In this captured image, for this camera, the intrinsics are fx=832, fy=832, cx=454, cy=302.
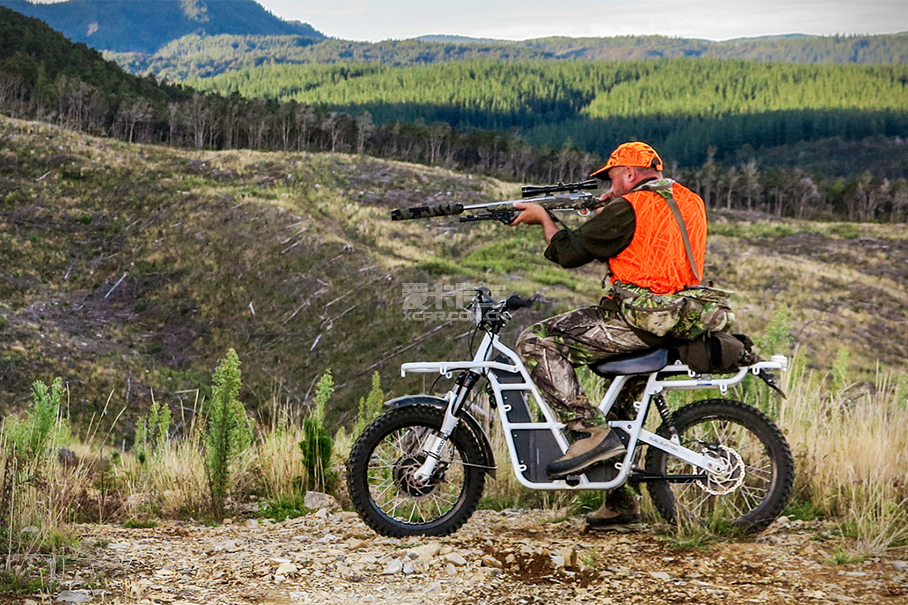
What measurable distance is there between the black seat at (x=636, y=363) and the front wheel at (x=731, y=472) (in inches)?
16.5

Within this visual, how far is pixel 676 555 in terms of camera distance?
5004mm

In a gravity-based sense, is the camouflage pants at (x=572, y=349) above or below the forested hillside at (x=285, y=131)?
below

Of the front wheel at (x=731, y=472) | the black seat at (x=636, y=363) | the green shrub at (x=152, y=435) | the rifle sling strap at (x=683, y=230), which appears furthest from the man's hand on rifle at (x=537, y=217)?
the green shrub at (x=152, y=435)

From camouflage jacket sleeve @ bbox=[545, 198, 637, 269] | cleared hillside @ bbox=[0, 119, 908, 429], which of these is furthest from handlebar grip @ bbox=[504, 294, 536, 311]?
cleared hillside @ bbox=[0, 119, 908, 429]

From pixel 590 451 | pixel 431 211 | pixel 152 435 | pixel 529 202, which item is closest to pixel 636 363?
pixel 590 451

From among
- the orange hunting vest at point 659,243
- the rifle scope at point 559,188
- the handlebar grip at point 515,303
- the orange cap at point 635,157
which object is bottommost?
the handlebar grip at point 515,303

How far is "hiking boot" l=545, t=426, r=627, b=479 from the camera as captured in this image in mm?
4988

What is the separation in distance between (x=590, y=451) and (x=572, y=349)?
63 cm

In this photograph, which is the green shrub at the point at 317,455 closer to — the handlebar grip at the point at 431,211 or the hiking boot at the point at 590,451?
the handlebar grip at the point at 431,211

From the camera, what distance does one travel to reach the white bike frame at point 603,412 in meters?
5.15

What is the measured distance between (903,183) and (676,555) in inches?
5069

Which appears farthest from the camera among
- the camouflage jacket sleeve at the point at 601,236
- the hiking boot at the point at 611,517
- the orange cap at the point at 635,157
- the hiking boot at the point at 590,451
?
the hiking boot at the point at 611,517

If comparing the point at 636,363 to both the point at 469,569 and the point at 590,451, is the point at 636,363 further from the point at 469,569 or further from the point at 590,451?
the point at 469,569

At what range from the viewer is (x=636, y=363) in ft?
16.7
